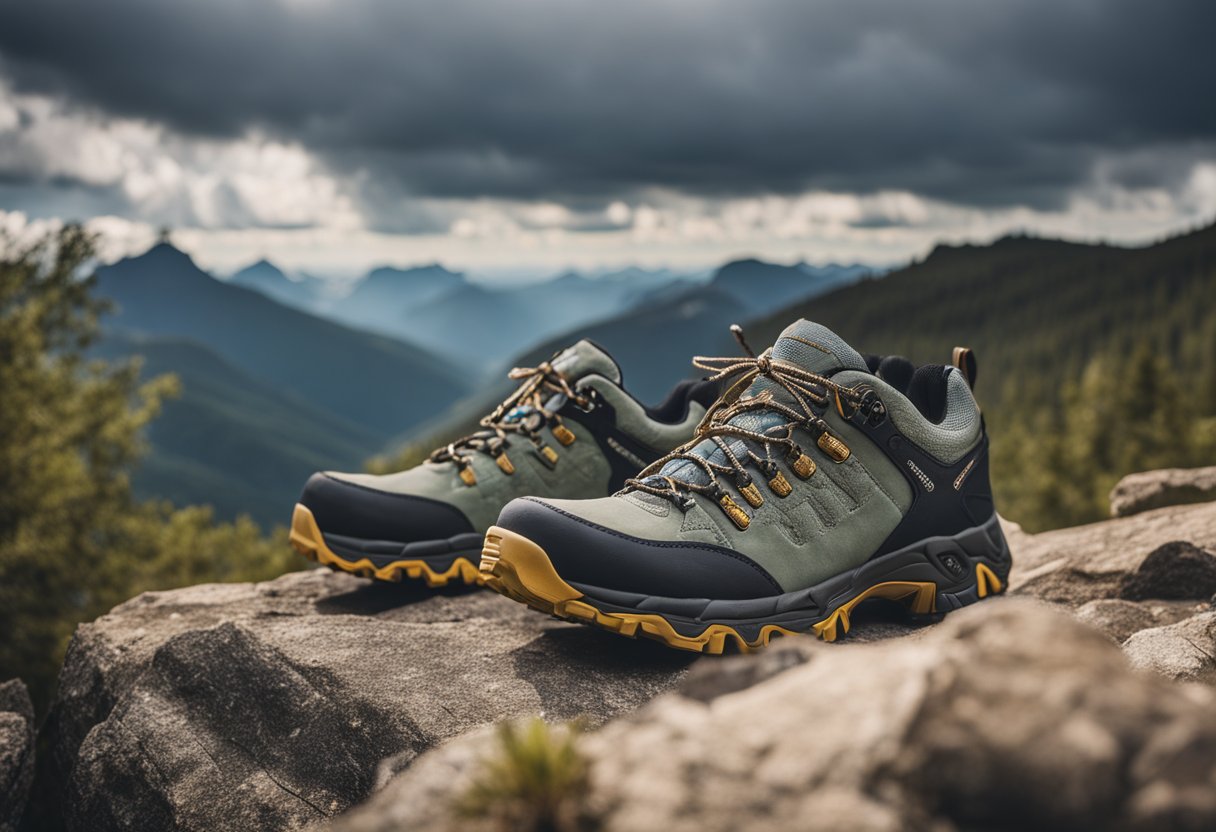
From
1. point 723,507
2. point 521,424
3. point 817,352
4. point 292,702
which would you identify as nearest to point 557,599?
point 723,507

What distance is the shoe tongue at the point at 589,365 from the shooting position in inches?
194

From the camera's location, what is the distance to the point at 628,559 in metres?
3.44

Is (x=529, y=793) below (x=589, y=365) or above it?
below

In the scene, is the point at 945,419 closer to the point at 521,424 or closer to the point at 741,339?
the point at 741,339

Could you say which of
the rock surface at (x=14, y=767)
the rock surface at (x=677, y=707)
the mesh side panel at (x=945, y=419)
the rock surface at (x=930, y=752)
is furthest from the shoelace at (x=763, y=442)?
the rock surface at (x=14, y=767)

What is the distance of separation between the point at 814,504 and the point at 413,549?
225 cm

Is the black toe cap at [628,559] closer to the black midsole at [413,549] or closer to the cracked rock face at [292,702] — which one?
the cracked rock face at [292,702]

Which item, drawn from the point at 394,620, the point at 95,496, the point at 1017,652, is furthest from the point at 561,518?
the point at 95,496

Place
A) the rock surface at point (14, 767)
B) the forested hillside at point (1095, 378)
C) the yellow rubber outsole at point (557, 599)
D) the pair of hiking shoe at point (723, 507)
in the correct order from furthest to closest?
1. the forested hillside at point (1095, 378)
2. the rock surface at point (14, 767)
3. the pair of hiking shoe at point (723, 507)
4. the yellow rubber outsole at point (557, 599)

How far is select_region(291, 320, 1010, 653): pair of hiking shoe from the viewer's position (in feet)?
11.3

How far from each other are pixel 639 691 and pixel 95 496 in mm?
35543

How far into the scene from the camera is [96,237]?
38.2 meters

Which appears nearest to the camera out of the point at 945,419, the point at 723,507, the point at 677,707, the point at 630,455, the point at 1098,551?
the point at 677,707

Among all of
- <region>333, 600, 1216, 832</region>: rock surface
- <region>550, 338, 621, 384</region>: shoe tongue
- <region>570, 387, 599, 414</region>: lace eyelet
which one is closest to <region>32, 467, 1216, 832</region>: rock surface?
<region>333, 600, 1216, 832</region>: rock surface
